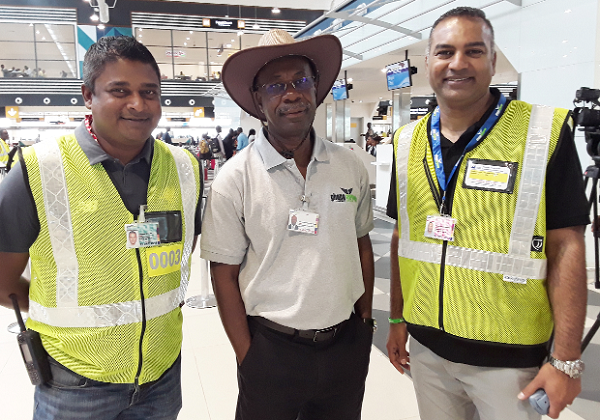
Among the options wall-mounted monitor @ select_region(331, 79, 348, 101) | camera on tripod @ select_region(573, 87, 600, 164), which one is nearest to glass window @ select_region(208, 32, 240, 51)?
wall-mounted monitor @ select_region(331, 79, 348, 101)

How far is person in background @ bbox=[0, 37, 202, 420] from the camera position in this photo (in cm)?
117

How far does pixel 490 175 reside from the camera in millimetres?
1259

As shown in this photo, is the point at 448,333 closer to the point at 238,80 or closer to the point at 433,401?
the point at 433,401

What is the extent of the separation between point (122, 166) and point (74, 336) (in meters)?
0.50

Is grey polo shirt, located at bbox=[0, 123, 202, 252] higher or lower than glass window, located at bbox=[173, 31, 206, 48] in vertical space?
lower

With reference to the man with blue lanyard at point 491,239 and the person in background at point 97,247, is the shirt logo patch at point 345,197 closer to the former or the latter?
the man with blue lanyard at point 491,239

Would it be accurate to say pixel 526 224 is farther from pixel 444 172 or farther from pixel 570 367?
pixel 570 367

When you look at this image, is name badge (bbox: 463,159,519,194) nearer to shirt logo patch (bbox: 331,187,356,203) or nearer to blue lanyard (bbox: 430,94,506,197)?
blue lanyard (bbox: 430,94,506,197)

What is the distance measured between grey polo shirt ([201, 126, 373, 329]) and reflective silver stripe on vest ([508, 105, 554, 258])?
51cm

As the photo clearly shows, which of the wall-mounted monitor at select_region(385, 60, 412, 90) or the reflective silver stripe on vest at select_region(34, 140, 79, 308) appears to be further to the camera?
the wall-mounted monitor at select_region(385, 60, 412, 90)

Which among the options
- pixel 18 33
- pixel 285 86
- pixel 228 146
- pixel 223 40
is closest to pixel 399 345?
pixel 285 86

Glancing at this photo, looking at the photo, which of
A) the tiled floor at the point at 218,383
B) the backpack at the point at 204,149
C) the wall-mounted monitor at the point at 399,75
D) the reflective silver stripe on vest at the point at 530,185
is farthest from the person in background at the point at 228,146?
the reflective silver stripe on vest at the point at 530,185

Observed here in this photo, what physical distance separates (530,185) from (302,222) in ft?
2.18

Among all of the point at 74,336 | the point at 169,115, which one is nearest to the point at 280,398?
the point at 74,336
